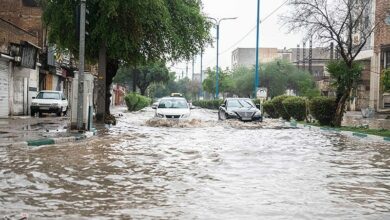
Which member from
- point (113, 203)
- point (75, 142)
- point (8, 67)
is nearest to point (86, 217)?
point (113, 203)

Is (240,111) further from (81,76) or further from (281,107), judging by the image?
(81,76)

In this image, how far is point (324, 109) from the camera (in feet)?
80.2

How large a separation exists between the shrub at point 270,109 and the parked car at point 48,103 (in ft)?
44.7

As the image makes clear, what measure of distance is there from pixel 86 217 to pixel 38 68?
32.7 metres

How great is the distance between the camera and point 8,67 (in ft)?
99.3

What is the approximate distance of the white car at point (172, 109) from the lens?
83.4ft

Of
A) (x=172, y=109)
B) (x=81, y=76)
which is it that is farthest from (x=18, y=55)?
(x=81, y=76)

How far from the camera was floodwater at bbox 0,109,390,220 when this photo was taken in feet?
21.1

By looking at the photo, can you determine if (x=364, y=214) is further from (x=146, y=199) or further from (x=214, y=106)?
(x=214, y=106)

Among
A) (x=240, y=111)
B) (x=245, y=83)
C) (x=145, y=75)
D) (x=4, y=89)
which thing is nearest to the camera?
(x=240, y=111)

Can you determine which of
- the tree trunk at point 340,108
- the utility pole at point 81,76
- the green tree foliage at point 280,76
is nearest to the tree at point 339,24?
the tree trunk at point 340,108

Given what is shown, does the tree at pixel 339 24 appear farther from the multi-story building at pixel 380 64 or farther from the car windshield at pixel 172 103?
the multi-story building at pixel 380 64

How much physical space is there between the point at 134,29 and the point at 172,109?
5.31 meters

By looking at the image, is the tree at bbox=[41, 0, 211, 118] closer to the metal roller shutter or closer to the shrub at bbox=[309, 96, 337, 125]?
the metal roller shutter
